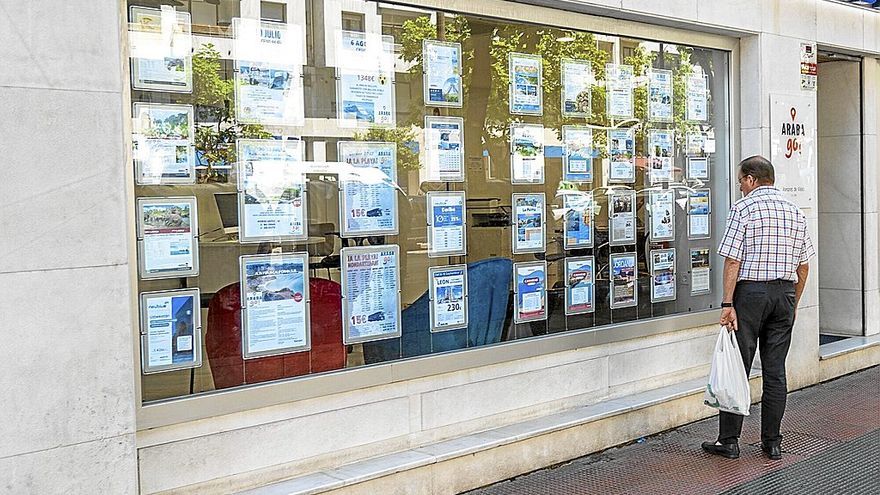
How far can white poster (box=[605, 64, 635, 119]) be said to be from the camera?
734 cm

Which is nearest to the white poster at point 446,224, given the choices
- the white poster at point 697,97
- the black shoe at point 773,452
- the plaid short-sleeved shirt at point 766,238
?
the plaid short-sleeved shirt at point 766,238

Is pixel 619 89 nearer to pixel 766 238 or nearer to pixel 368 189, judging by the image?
pixel 766 238

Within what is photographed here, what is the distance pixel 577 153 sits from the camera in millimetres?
7094

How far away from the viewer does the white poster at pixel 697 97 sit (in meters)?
8.03

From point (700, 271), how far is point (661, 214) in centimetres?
70

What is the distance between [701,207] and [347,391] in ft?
12.8

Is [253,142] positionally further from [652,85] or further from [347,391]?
[652,85]

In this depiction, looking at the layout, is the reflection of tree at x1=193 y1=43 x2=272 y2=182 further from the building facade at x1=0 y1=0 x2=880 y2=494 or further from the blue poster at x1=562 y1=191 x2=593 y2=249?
the blue poster at x1=562 y1=191 x2=593 y2=249

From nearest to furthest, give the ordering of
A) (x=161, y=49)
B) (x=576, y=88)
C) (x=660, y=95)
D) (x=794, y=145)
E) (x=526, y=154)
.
Answer: (x=161, y=49), (x=526, y=154), (x=576, y=88), (x=660, y=95), (x=794, y=145)

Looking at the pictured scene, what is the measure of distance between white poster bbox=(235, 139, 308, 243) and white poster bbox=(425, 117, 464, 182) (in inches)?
38.6

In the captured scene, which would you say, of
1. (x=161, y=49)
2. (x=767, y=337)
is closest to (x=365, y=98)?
(x=161, y=49)

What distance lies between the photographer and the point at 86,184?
415 centimetres

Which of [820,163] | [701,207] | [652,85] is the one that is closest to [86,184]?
[652,85]

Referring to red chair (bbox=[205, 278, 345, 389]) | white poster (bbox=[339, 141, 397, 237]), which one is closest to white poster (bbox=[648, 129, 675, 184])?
white poster (bbox=[339, 141, 397, 237])
